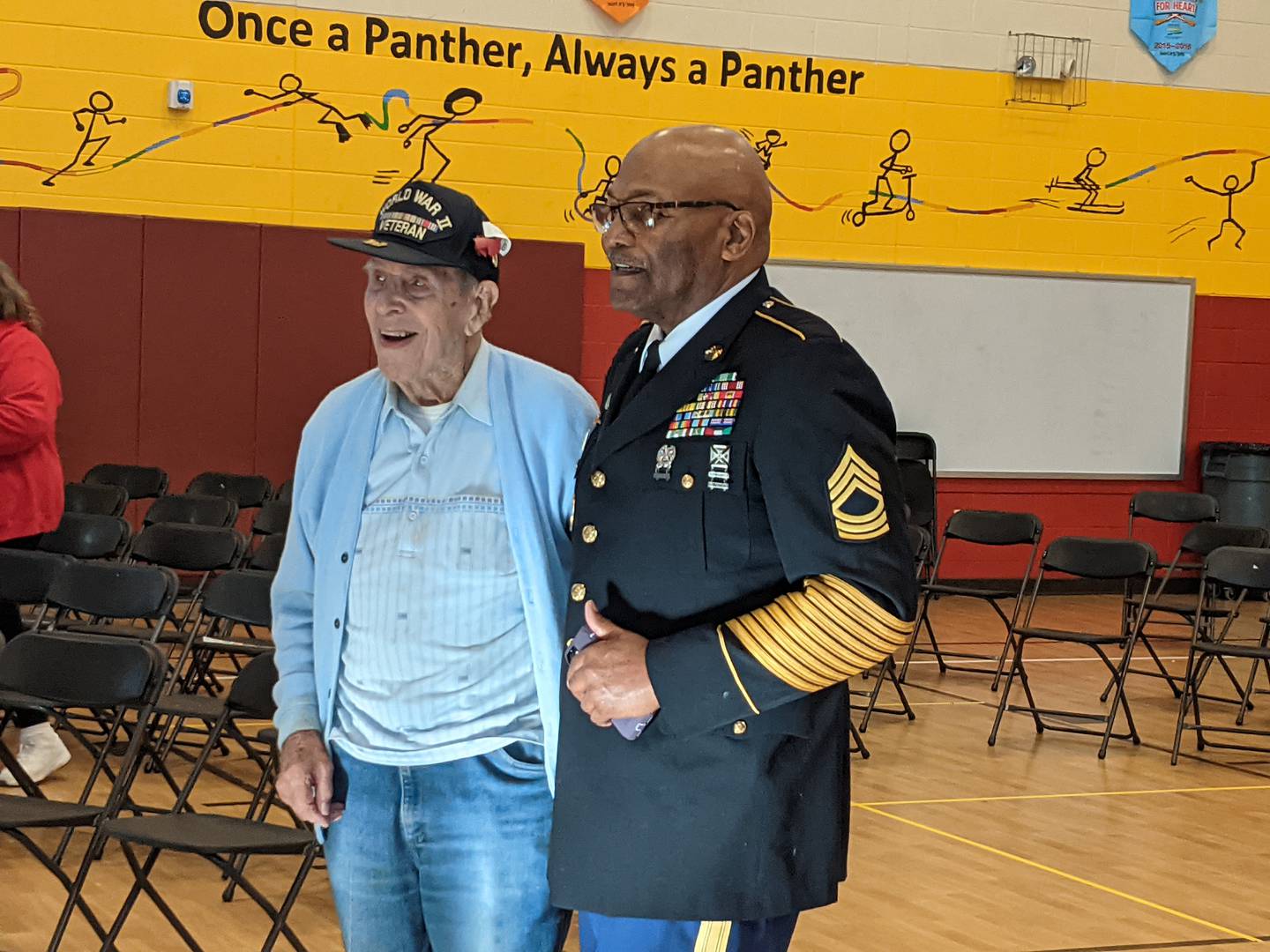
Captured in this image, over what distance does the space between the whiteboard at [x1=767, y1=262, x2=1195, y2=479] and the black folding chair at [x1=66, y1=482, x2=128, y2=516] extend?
17.0ft

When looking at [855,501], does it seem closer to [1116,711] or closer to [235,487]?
[1116,711]

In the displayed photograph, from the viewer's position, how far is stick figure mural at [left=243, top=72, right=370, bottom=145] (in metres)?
11.0

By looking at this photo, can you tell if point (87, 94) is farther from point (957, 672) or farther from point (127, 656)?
point (127, 656)

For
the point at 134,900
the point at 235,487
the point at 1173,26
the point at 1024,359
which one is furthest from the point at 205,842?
the point at 1173,26

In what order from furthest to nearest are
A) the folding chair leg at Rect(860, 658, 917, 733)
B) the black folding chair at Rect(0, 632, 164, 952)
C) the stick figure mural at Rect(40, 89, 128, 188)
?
the stick figure mural at Rect(40, 89, 128, 188) < the folding chair leg at Rect(860, 658, 917, 733) < the black folding chair at Rect(0, 632, 164, 952)

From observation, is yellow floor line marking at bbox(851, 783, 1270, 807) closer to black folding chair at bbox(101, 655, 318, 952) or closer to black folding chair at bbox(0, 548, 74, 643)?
black folding chair at bbox(101, 655, 318, 952)

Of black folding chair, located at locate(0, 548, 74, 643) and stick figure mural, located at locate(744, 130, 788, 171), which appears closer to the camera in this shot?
black folding chair, located at locate(0, 548, 74, 643)

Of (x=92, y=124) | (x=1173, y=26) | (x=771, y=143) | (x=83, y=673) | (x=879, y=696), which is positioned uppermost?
(x=1173, y=26)

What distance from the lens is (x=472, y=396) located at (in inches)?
92.7

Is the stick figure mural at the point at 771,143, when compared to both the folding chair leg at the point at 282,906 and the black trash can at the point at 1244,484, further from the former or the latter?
the folding chair leg at the point at 282,906

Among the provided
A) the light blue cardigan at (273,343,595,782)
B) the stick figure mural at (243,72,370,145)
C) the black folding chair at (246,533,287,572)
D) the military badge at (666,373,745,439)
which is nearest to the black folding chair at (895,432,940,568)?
the stick figure mural at (243,72,370,145)

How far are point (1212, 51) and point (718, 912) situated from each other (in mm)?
12579

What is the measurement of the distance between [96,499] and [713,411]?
724 centimetres

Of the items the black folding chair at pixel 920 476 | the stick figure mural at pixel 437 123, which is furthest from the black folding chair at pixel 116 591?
the black folding chair at pixel 920 476
